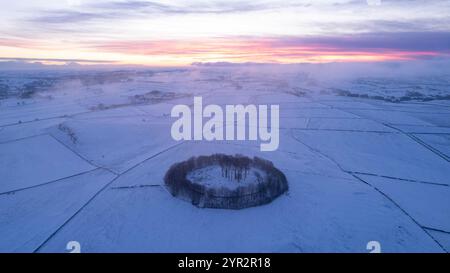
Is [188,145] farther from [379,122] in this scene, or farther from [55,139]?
[379,122]

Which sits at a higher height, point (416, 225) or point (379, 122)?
point (379, 122)

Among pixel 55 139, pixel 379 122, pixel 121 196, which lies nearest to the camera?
pixel 121 196

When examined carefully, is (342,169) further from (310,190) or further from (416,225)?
(416,225)

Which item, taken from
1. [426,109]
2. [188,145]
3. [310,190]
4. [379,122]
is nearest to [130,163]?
[188,145]

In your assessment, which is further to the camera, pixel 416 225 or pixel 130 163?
pixel 130 163

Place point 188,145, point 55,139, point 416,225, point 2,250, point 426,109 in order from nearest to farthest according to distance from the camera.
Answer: point 2,250 < point 416,225 < point 188,145 < point 55,139 < point 426,109
